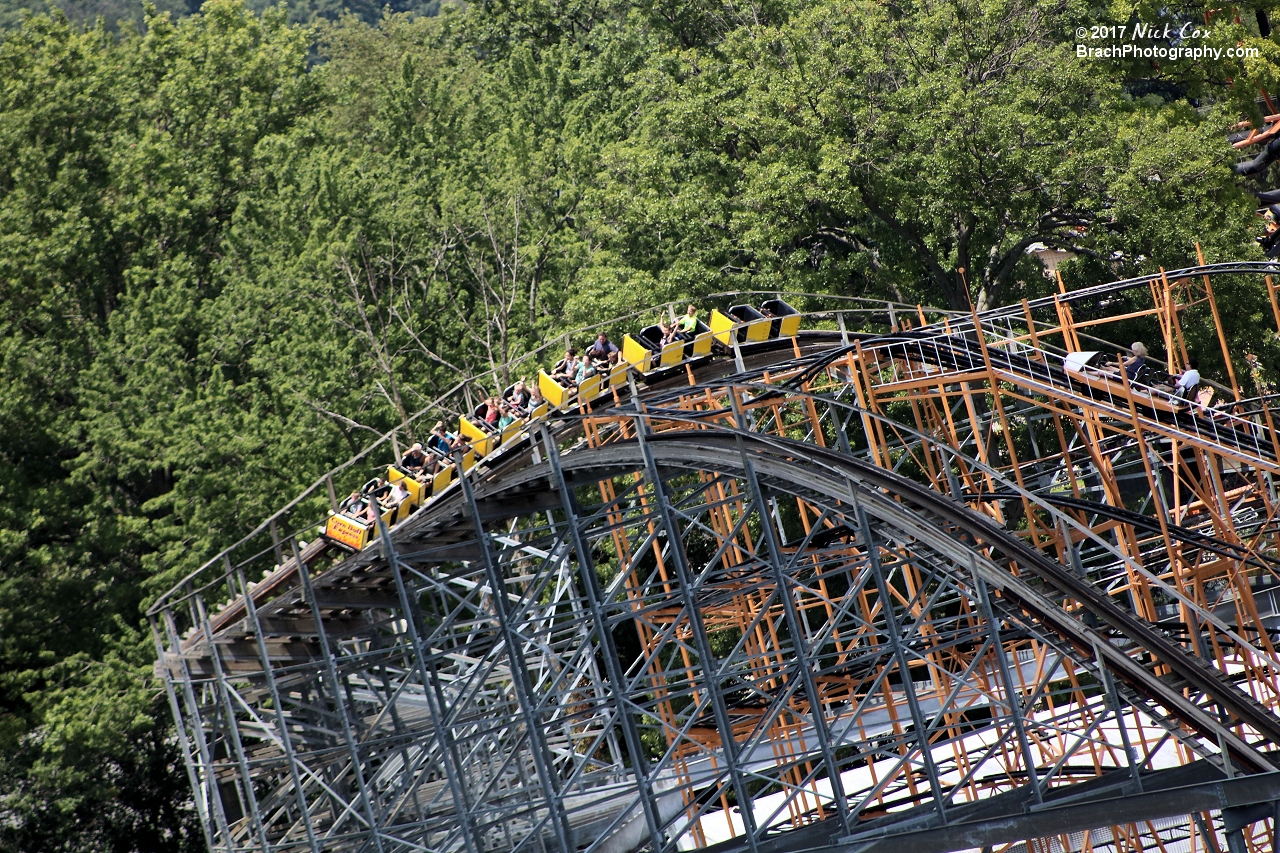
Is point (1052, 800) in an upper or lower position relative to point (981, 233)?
lower

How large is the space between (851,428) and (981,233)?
464 centimetres

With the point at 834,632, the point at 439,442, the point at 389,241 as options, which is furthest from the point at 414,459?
the point at 389,241

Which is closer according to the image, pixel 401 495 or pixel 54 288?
pixel 401 495

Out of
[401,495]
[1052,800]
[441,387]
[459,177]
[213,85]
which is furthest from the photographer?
[213,85]

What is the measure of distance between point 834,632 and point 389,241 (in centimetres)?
1850

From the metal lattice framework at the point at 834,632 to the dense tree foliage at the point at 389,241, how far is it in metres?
2.28

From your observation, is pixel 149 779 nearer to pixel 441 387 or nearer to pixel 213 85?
pixel 441 387

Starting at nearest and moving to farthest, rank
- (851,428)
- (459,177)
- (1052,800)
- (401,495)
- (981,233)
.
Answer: (1052,800)
(401,495)
(981,233)
(851,428)
(459,177)

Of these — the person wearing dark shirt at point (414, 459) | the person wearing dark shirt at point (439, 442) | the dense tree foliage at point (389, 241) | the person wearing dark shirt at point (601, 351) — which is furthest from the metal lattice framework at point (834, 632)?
the dense tree foliage at point (389, 241)

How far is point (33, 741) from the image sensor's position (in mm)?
27750

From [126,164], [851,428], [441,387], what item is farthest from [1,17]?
[851,428]

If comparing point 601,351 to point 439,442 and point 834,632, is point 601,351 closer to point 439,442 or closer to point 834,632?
point 439,442

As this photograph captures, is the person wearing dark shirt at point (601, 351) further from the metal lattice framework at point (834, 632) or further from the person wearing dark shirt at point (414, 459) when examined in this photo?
the person wearing dark shirt at point (414, 459)

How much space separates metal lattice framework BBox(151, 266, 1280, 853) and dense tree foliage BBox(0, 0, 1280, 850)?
2.28 m
